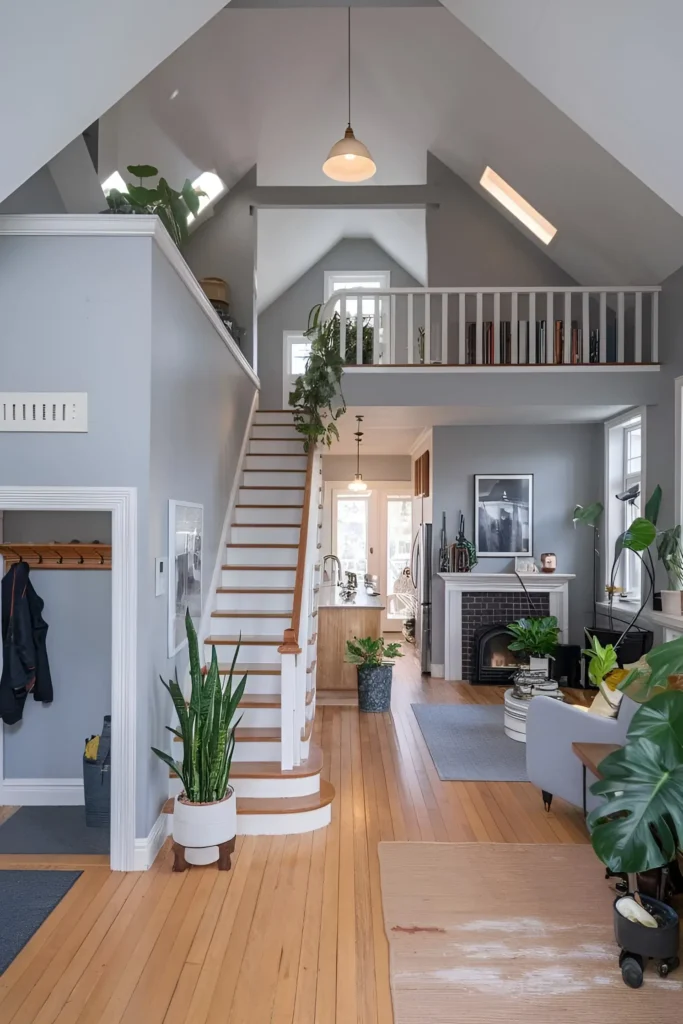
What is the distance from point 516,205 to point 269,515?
13.6 ft

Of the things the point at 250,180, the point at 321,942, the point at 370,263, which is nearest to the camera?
the point at 321,942

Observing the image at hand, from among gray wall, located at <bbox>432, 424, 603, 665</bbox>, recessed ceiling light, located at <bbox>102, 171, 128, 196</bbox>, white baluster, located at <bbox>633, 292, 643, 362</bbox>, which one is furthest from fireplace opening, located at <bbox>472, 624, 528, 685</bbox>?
recessed ceiling light, located at <bbox>102, 171, 128, 196</bbox>

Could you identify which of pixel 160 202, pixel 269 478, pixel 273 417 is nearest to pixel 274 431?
pixel 273 417

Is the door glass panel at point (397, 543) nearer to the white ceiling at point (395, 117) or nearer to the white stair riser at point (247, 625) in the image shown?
the white ceiling at point (395, 117)

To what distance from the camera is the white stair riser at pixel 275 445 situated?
22.1ft

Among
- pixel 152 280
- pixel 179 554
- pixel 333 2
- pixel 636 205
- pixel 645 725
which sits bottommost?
pixel 645 725

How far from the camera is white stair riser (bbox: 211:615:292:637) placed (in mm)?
A: 4664

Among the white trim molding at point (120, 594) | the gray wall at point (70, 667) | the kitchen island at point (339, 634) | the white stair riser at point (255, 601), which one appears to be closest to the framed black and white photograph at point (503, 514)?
the kitchen island at point (339, 634)

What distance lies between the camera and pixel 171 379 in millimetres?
3736

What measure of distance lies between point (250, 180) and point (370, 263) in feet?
8.06

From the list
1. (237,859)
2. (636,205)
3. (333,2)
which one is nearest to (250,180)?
(333,2)

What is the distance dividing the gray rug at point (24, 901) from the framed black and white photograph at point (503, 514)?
525cm

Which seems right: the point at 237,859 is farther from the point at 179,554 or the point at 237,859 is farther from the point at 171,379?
the point at 171,379

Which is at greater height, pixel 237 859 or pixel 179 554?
pixel 179 554
